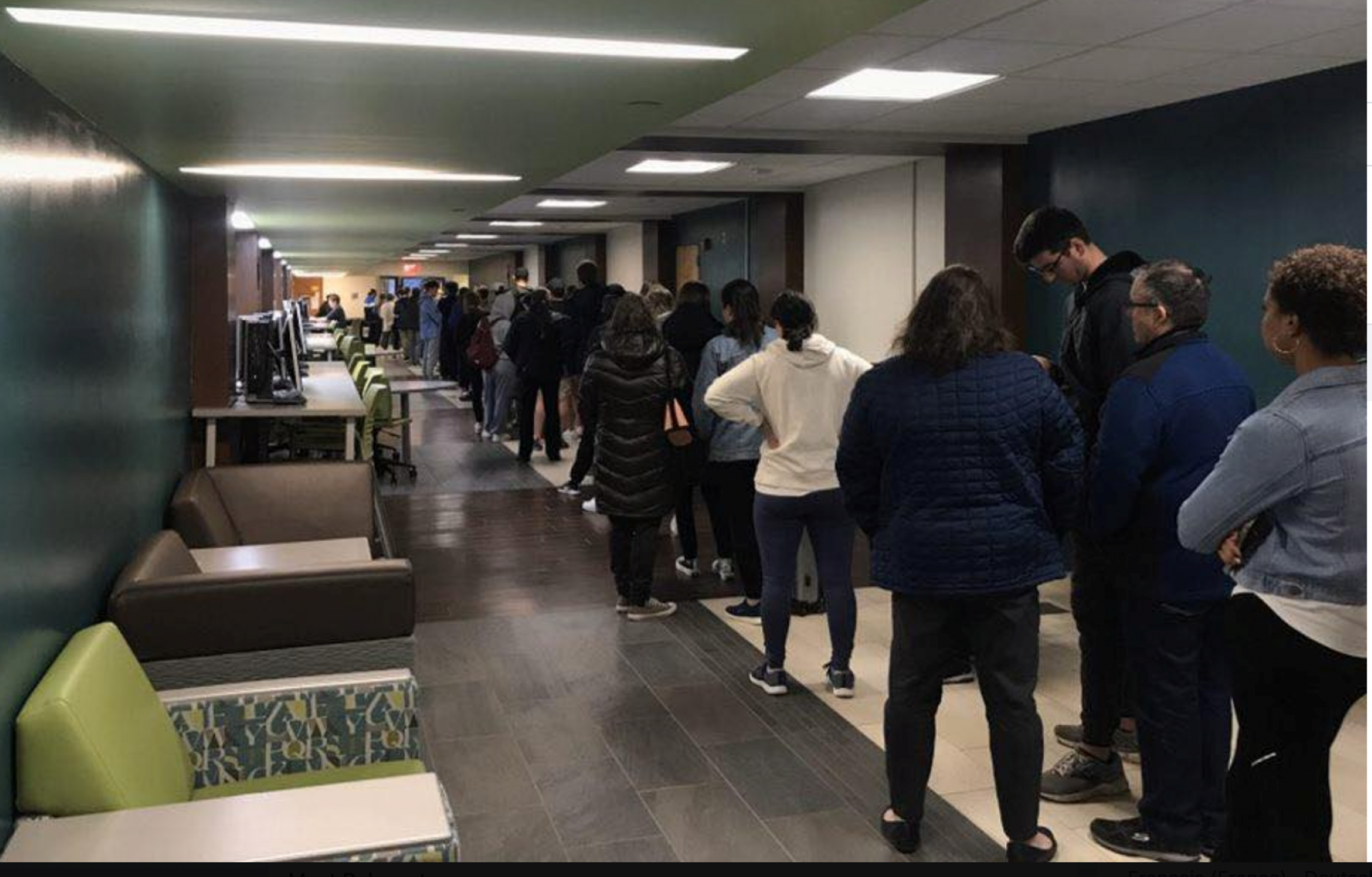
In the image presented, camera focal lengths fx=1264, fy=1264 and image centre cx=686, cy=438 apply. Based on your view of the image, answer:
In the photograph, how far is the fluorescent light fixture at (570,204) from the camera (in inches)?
567

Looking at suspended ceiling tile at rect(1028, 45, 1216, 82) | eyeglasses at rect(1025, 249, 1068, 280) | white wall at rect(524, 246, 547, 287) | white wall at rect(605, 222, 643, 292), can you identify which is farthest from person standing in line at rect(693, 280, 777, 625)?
white wall at rect(524, 246, 547, 287)

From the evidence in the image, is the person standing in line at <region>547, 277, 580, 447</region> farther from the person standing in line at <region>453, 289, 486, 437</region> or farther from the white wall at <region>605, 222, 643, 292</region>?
the white wall at <region>605, 222, 643, 292</region>

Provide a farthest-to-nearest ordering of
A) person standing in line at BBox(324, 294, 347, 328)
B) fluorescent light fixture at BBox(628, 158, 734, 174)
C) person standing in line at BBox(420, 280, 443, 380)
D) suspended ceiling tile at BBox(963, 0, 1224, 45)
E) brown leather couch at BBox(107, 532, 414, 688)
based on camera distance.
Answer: person standing in line at BBox(324, 294, 347, 328) < person standing in line at BBox(420, 280, 443, 380) < fluorescent light fixture at BBox(628, 158, 734, 174) < suspended ceiling tile at BBox(963, 0, 1224, 45) < brown leather couch at BBox(107, 532, 414, 688)

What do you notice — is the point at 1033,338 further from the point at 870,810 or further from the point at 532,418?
the point at 870,810

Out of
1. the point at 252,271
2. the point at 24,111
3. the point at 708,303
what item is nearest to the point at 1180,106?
the point at 708,303

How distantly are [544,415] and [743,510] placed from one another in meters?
5.78

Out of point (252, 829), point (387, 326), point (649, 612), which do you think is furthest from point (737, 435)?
point (387, 326)

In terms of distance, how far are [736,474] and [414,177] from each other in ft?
6.39

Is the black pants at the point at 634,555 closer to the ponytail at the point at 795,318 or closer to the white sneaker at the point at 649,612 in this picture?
the white sneaker at the point at 649,612

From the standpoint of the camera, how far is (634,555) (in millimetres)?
5859

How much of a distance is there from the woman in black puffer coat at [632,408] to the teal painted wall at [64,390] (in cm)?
185

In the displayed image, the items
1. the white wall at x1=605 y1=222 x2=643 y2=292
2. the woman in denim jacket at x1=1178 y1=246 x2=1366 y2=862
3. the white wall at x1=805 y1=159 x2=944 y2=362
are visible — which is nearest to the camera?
the woman in denim jacket at x1=1178 y1=246 x2=1366 y2=862

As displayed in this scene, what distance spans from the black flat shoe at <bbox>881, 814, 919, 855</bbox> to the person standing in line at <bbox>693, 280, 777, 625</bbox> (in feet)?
6.83

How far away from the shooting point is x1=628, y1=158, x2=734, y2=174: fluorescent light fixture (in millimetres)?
10680
